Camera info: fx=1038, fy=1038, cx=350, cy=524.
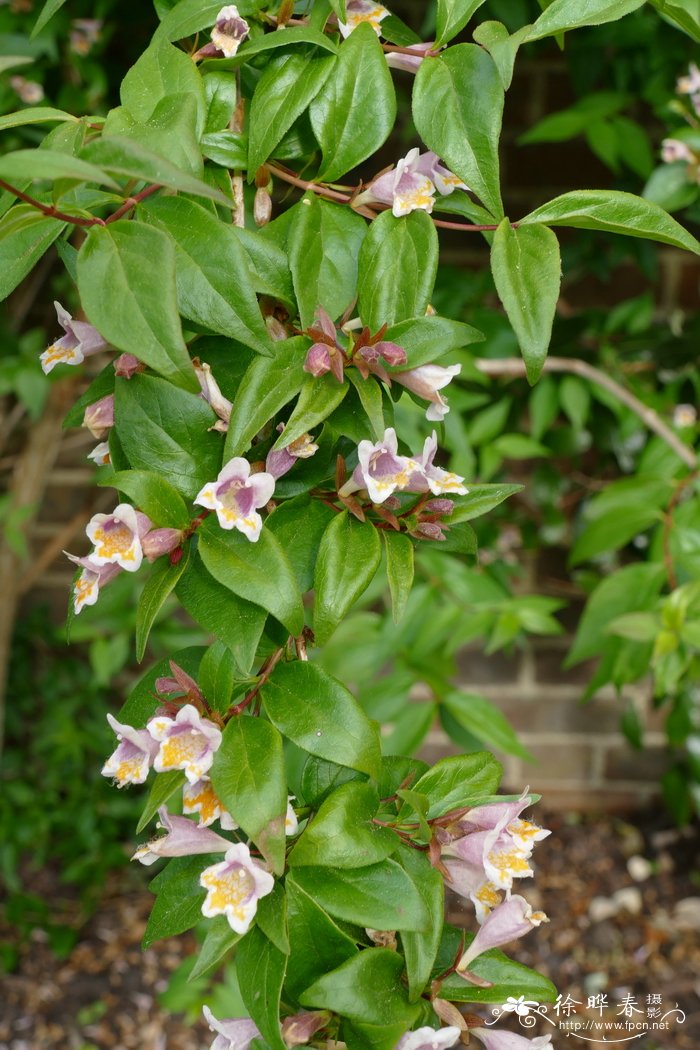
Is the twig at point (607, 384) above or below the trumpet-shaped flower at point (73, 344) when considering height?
below

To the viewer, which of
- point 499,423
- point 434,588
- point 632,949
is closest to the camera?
point 434,588

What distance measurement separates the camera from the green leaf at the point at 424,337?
51 cm

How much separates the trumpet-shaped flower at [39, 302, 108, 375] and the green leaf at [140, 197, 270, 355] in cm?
10

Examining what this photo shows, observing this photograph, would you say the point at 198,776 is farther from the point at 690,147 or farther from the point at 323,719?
the point at 690,147

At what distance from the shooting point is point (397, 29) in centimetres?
59

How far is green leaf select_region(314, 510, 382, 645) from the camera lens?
496 mm

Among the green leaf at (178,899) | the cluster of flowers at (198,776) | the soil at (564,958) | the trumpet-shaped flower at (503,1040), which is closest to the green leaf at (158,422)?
the cluster of flowers at (198,776)

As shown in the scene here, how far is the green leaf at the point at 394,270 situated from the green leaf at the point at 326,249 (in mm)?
16

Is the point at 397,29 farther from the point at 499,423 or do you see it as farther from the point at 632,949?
the point at 632,949

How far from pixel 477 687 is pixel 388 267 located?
1430 millimetres

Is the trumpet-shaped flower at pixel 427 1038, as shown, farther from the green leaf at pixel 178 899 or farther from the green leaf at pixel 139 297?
the green leaf at pixel 139 297

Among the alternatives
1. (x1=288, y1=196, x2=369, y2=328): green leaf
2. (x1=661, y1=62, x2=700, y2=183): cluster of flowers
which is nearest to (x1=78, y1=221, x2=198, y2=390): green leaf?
(x1=288, y1=196, x2=369, y2=328): green leaf

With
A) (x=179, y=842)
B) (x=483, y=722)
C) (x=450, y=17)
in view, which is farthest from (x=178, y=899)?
(x=483, y=722)

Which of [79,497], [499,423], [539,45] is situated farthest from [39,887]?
[539,45]
